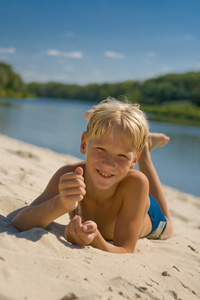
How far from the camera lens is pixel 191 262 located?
2.58 meters

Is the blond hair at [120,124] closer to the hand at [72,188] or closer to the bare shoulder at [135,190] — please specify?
the bare shoulder at [135,190]

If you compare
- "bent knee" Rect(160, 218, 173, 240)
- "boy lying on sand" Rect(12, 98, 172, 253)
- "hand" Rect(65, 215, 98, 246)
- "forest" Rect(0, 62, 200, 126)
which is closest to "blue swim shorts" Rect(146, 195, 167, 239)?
"bent knee" Rect(160, 218, 173, 240)

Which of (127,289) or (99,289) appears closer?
(99,289)

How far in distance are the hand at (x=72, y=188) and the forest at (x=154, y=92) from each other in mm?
32726

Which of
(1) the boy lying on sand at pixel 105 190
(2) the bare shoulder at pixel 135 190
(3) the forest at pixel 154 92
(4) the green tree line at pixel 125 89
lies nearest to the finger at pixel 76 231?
(1) the boy lying on sand at pixel 105 190

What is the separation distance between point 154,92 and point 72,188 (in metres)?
55.9

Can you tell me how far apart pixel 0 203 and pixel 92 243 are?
0.86 metres

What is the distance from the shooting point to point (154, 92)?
55969 mm

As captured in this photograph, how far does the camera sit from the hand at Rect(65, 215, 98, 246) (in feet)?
6.42

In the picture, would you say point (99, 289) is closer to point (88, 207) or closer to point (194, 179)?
point (88, 207)

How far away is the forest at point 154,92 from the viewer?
41562 millimetres

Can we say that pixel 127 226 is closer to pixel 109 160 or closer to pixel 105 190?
pixel 105 190

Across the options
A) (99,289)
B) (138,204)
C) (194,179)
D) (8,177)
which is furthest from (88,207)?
(194,179)

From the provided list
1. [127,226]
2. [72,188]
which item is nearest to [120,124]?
[72,188]
